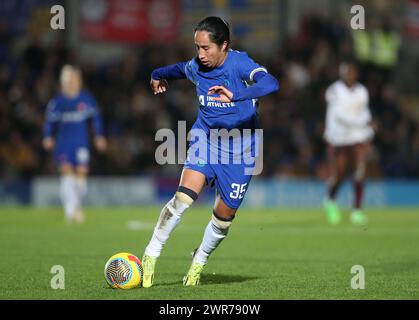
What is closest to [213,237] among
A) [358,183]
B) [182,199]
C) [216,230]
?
[216,230]

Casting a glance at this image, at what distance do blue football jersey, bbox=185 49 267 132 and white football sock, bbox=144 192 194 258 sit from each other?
0.73 m

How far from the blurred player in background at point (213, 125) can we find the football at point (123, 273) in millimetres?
112

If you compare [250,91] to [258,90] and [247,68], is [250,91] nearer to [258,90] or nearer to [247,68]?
[258,90]

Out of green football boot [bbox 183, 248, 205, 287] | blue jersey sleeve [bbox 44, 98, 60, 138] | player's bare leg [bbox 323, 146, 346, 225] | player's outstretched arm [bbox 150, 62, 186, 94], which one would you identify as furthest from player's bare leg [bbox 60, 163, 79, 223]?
green football boot [bbox 183, 248, 205, 287]

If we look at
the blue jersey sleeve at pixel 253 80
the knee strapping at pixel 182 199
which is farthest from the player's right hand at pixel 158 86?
the knee strapping at pixel 182 199

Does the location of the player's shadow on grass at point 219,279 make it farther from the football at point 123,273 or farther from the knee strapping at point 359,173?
the knee strapping at point 359,173

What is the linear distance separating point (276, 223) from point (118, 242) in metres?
4.27

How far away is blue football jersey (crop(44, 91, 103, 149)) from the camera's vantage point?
17.2 m

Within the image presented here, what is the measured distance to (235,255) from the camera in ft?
36.7

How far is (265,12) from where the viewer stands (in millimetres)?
25516

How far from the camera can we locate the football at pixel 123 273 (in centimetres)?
786

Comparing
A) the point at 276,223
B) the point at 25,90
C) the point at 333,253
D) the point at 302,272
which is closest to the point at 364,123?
the point at 276,223

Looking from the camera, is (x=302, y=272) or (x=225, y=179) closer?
(x=225, y=179)
